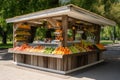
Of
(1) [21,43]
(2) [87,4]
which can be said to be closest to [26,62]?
(1) [21,43]

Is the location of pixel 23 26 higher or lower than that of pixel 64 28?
higher

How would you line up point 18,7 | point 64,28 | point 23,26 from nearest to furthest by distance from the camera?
point 64,28 → point 23,26 → point 18,7

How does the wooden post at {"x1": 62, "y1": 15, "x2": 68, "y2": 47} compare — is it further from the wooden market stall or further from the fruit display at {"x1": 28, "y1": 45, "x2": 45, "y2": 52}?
the fruit display at {"x1": 28, "y1": 45, "x2": 45, "y2": 52}

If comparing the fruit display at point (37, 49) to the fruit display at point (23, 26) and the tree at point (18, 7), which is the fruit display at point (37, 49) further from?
the tree at point (18, 7)

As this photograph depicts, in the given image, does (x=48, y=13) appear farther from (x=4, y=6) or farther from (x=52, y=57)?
(x=4, y=6)

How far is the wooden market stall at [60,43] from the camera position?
7902 millimetres

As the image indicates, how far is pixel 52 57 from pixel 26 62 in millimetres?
2238

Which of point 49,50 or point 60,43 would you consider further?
point 49,50

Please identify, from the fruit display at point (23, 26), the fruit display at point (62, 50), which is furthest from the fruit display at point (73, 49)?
the fruit display at point (23, 26)

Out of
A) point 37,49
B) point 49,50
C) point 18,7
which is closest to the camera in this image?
point 49,50

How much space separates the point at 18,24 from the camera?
10.5m

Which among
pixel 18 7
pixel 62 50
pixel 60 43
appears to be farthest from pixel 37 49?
pixel 18 7

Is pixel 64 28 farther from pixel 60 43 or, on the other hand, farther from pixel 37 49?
pixel 37 49

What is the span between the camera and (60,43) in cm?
821
